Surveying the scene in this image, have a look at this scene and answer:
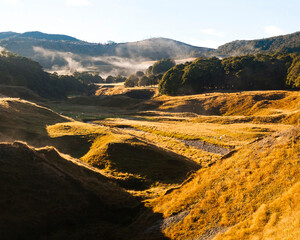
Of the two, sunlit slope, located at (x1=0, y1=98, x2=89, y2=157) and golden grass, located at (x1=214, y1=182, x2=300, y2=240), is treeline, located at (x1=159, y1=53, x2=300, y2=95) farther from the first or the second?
golden grass, located at (x1=214, y1=182, x2=300, y2=240)

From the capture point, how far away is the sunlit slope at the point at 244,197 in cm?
1460

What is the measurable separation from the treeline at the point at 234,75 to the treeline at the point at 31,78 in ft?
240

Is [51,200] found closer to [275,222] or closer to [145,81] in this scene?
[275,222]

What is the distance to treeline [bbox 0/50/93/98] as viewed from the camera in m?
142

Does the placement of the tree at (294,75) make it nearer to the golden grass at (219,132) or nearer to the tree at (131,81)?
the golden grass at (219,132)

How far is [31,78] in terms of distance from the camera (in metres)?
150

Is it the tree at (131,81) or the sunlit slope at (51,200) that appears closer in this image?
the sunlit slope at (51,200)

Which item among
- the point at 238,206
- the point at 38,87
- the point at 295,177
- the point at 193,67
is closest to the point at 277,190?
the point at 295,177

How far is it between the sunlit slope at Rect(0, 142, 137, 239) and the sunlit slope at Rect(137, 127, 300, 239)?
4221 mm

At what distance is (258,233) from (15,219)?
16.3 metres

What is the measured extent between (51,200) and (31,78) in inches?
5905

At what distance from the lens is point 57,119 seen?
6638 cm

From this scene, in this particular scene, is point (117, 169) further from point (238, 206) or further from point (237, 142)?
point (237, 142)

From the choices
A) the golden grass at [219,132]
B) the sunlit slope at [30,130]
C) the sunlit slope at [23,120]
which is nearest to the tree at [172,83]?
the golden grass at [219,132]
